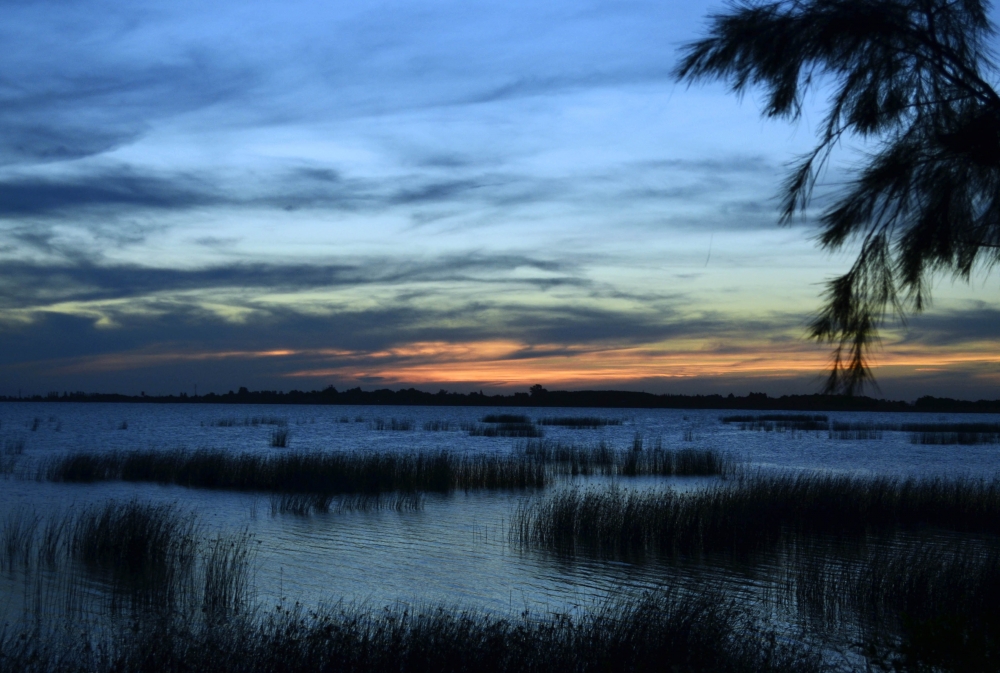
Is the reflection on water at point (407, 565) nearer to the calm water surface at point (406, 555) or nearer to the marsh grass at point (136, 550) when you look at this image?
the calm water surface at point (406, 555)

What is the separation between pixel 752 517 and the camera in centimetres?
1527

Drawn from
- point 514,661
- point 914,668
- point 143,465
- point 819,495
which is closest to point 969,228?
point 914,668

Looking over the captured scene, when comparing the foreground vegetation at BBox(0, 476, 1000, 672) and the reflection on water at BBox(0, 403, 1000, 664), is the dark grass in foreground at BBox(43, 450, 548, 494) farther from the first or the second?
the foreground vegetation at BBox(0, 476, 1000, 672)

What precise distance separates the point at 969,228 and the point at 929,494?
45.8ft

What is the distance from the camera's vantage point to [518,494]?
71.1ft

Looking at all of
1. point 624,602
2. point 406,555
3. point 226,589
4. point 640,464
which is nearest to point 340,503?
point 406,555

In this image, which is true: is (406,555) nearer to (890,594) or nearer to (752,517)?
(752,517)

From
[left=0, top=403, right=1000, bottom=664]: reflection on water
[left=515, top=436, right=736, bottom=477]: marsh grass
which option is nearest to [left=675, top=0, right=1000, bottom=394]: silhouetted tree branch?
[left=0, top=403, right=1000, bottom=664]: reflection on water

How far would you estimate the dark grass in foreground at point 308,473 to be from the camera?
2152 cm

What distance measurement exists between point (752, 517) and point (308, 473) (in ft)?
38.3

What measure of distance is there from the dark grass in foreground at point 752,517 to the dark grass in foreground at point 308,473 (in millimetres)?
5070

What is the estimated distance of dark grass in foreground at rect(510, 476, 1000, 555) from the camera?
570 inches

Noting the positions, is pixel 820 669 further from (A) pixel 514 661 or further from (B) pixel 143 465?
(B) pixel 143 465

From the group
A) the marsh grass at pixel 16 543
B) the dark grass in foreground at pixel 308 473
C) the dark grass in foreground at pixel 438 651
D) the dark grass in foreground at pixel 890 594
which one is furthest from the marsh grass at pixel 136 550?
the dark grass in foreground at pixel 890 594
